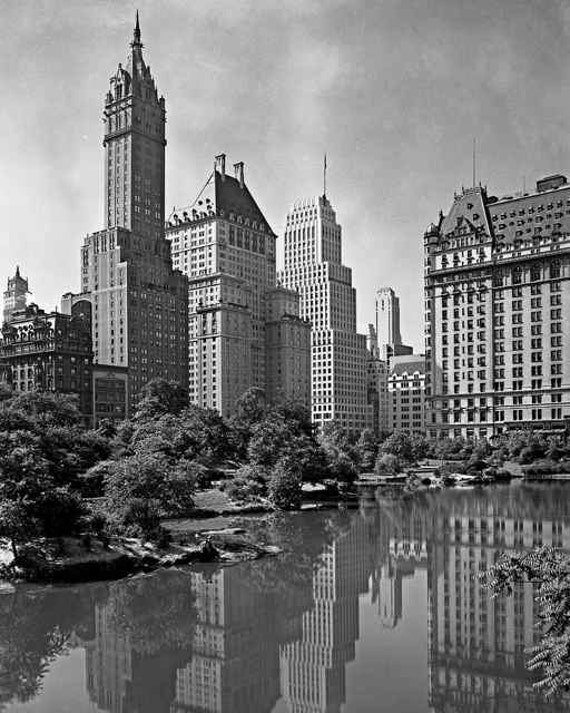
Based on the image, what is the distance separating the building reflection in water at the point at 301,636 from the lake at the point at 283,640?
0.08 meters

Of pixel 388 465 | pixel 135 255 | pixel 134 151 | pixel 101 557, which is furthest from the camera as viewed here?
pixel 134 151

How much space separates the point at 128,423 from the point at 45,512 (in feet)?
192

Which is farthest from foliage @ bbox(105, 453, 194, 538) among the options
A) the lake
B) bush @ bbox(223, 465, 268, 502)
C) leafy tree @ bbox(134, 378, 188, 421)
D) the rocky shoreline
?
leafy tree @ bbox(134, 378, 188, 421)

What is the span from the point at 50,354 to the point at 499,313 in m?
85.7

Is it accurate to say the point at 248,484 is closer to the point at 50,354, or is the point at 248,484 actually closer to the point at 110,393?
the point at 50,354

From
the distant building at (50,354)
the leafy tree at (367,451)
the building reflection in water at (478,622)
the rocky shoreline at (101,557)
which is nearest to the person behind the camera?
the building reflection in water at (478,622)

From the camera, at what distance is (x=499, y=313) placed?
154 meters

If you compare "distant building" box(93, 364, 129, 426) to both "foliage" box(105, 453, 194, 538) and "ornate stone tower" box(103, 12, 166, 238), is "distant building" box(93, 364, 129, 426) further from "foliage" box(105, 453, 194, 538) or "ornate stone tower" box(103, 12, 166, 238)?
"foliage" box(105, 453, 194, 538)

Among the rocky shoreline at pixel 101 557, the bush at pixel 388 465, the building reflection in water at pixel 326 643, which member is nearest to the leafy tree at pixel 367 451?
the bush at pixel 388 465

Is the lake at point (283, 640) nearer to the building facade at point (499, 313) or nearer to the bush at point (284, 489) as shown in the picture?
the bush at point (284, 489)

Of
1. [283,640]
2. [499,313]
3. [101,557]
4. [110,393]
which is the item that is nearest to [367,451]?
[499,313]

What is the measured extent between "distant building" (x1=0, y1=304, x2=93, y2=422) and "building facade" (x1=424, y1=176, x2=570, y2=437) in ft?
222

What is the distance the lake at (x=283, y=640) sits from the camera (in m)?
26.7

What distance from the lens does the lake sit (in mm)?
26734
